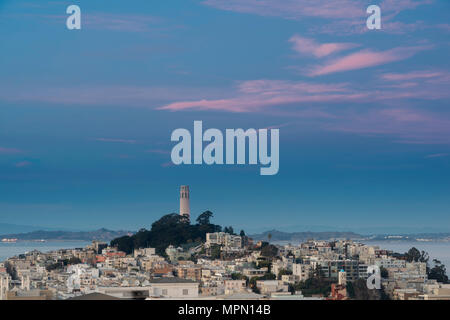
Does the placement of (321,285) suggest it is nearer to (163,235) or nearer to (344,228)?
(344,228)

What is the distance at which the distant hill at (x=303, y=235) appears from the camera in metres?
24.7

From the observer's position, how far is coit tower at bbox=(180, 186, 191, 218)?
24.1 m

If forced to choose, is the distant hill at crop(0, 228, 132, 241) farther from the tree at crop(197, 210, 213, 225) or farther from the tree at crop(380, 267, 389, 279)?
the tree at crop(380, 267, 389, 279)

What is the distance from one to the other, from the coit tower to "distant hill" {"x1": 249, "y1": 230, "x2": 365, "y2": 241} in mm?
2132

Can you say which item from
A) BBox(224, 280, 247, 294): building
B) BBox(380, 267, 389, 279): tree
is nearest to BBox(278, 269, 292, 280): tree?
BBox(224, 280, 247, 294): building

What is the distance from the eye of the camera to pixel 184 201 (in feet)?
83.3

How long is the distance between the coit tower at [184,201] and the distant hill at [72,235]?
173cm

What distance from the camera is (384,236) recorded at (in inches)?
981

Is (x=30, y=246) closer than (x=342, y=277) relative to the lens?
No

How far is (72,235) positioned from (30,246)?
199cm

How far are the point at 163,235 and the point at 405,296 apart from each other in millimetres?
11115
